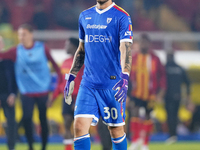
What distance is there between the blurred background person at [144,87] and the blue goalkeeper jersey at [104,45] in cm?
454

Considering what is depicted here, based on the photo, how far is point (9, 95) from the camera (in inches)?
338

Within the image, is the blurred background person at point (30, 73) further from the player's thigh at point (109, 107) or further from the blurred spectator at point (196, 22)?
the blurred spectator at point (196, 22)

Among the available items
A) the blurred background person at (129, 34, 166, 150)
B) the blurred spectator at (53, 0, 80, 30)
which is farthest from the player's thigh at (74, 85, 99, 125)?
the blurred spectator at (53, 0, 80, 30)

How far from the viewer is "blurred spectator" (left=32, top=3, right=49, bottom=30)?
16812 mm

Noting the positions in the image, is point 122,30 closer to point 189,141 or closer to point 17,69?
point 17,69

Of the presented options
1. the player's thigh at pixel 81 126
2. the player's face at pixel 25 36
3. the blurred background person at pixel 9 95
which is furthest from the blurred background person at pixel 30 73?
the player's thigh at pixel 81 126

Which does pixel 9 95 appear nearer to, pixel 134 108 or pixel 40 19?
pixel 134 108

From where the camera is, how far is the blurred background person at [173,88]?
12125mm

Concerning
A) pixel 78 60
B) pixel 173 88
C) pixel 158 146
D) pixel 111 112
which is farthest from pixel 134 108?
pixel 111 112

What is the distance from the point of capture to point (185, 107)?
42.9 feet

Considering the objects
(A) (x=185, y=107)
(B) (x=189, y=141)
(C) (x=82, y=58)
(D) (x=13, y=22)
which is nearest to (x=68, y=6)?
(D) (x=13, y=22)

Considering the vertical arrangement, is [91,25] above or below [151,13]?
above

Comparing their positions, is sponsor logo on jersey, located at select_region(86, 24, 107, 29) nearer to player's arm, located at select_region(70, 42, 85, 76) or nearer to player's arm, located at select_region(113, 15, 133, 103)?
player's arm, located at select_region(113, 15, 133, 103)

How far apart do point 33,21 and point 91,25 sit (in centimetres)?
1194
